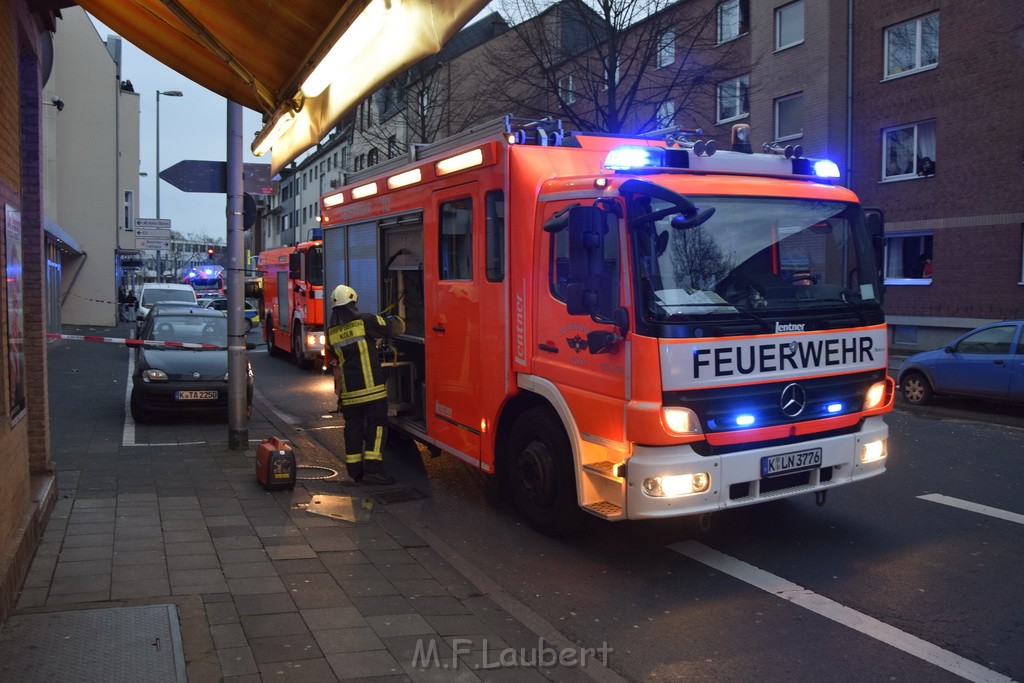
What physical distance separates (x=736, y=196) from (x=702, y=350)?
118 centimetres

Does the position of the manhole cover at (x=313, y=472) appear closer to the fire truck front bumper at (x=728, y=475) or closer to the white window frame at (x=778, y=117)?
the fire truck front bumper at (x=728, y=475)

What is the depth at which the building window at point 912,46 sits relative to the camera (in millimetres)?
22250

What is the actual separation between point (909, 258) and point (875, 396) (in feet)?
63.4

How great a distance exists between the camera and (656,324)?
524 cm

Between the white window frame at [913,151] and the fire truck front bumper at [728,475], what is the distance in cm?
1932

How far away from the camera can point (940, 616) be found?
480 cm

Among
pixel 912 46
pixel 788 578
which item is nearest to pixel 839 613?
pixel 788 578

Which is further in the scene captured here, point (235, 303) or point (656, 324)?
point (235, 303)

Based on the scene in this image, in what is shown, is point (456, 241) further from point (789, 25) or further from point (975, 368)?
point (789, 25)

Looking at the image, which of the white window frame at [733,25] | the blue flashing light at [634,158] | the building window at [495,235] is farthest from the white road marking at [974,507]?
the white window frame at [733,25]

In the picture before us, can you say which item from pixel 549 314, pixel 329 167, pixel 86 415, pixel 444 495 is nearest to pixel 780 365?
pixel 549 314

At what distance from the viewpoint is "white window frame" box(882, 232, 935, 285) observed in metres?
22.8

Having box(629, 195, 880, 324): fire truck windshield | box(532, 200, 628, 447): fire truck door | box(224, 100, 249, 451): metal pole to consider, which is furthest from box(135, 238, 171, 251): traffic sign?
box(629, 195, 880, 324): fire truck windshield

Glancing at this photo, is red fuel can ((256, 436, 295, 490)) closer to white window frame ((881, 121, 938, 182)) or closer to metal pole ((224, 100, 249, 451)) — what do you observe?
metal pole ((224, 100, 249, 451))
